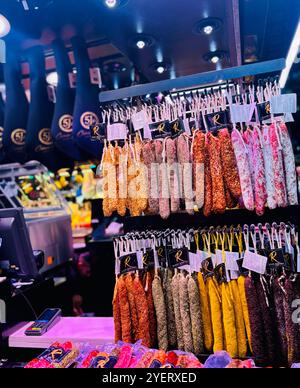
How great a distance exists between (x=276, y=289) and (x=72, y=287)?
2.79 metres

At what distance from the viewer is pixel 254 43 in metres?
2.68

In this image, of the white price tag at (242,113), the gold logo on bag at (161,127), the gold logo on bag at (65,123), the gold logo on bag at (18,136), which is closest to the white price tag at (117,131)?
the gold logo on bag at (161,127)

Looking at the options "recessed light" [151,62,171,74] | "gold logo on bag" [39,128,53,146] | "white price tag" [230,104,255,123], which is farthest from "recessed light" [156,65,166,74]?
"white price tag" [230,104,255,123]

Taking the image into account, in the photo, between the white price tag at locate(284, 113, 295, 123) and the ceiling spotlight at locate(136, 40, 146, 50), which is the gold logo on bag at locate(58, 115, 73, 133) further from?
the white price tag at locate(284, 113, 295, 123)

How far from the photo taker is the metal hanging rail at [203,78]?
174cm

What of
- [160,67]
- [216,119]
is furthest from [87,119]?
[216,119]

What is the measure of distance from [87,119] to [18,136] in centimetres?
73

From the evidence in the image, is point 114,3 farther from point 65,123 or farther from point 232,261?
point 232,261

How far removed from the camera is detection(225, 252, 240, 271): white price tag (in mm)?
1719

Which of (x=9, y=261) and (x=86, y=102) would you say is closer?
(x=9, y=261)

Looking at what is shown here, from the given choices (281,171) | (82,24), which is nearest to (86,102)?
(82,24)

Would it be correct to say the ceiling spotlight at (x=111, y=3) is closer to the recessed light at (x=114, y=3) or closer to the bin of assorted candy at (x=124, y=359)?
the recessed light at (x=114, y=3)

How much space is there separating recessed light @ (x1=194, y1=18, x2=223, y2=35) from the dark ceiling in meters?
0.03
